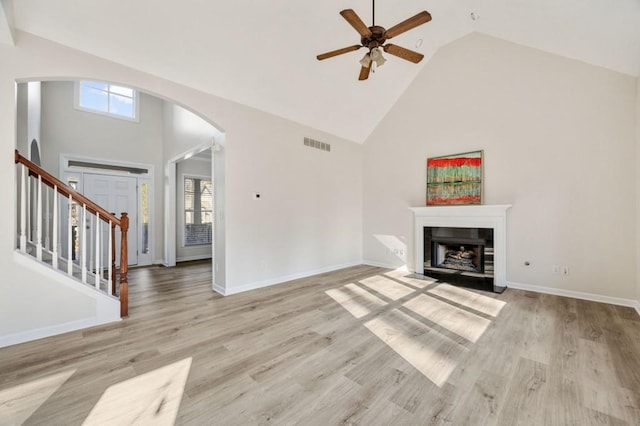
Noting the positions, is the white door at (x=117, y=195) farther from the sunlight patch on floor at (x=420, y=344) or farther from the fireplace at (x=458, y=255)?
the fireplace at (x=458, y=255)

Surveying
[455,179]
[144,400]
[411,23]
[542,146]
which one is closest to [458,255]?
[455,179]

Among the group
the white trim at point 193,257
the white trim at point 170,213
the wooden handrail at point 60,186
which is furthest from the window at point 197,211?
the wooden handrail at point 60,186

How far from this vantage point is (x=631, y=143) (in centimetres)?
329

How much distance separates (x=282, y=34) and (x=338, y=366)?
3685 millimetres

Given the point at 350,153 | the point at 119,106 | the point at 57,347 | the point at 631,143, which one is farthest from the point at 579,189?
the point at 119,106

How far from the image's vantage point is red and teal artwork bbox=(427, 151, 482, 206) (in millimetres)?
4414

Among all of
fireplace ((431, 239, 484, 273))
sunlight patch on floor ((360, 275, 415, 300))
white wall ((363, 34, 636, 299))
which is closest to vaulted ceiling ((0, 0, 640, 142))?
white wall ((363, 34, 636, 299))

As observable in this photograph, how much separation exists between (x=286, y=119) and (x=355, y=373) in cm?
390

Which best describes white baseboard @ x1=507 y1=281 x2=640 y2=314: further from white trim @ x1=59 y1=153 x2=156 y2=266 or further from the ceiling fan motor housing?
white trim @ x1=59 y1=153 x2=156 y2=266

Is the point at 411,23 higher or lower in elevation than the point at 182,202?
higher

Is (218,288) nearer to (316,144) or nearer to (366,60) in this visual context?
(316,144)

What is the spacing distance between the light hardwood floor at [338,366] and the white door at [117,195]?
3317 millimetres

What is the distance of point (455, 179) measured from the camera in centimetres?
461

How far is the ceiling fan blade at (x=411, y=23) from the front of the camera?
220 cm
